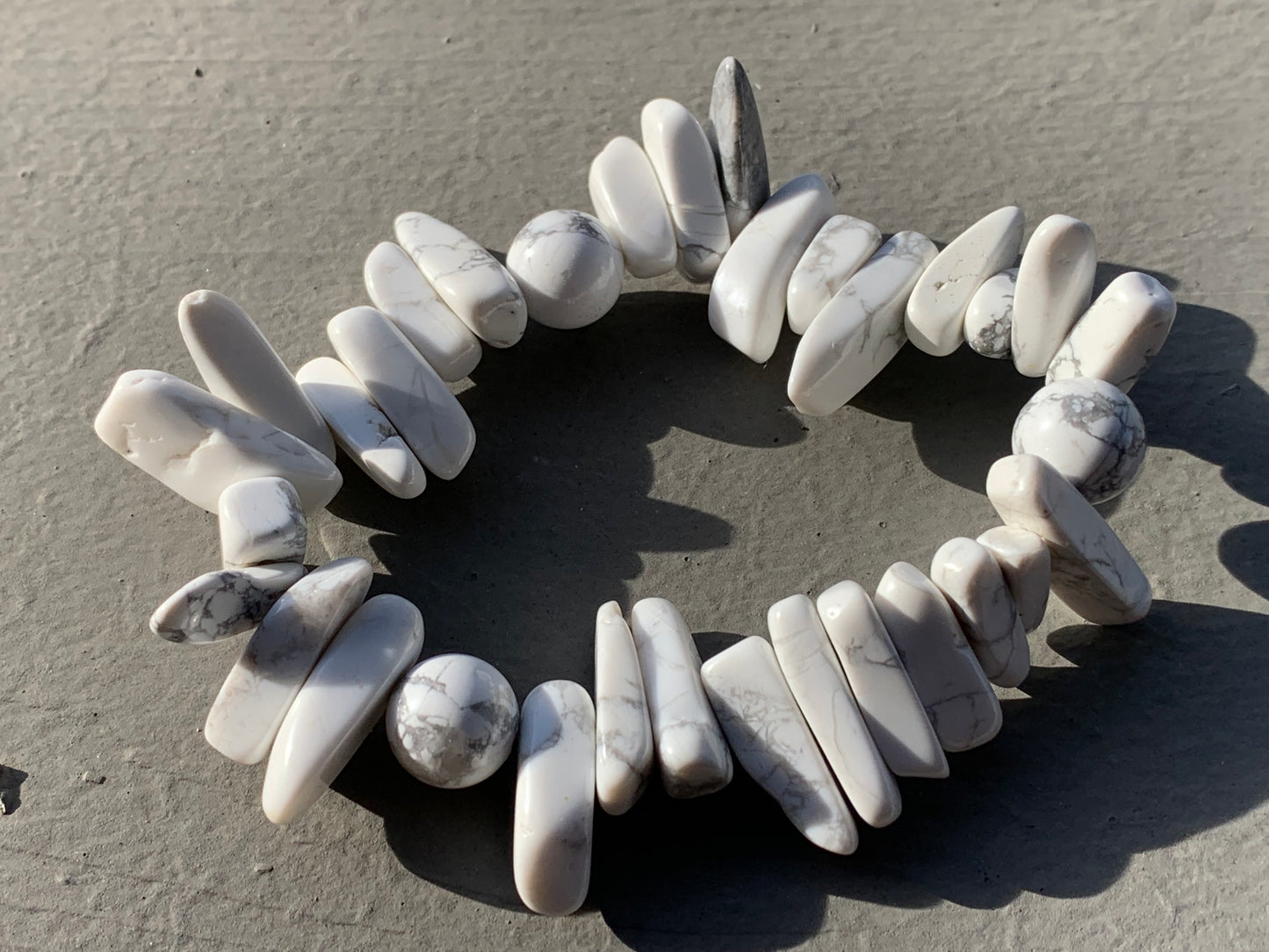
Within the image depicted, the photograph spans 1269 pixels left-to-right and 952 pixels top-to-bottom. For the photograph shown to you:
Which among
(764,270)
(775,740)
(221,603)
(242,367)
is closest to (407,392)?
(242,367)

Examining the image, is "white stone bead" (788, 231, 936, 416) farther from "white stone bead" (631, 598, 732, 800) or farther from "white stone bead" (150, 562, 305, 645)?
"white stone bead" (150, 562, 305, 645)

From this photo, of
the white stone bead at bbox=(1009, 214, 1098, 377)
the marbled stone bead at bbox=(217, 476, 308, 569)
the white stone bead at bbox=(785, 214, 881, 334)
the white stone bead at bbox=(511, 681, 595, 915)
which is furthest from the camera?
the white stone bead at bbox=(785, 214, 881, 334)

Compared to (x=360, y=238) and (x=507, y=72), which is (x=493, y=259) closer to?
(x=360, y=238)

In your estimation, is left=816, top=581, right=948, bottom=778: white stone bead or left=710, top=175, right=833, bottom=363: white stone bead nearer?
left=816, top=581, right=948, bottom=778: white stone bead

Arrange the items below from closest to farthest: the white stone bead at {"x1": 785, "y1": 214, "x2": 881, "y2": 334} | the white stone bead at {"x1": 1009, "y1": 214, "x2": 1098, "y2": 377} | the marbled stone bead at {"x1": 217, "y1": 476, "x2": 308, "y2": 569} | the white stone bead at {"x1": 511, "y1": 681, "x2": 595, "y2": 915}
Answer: the white stone bead at {"x1": 511, "y1": 681, "x2": 595, "y2": 915} < the marbled stone bead at {"x1": 217, "y1": 476, "x2": 308, "y2": 569} < the white stone bead at {"x1": 1009, "y1": 214, "x2": 1098, "y2": 377} < the white stone bead at {"x1": 785, "y1": 214, "x2": 881, "y2": 334}

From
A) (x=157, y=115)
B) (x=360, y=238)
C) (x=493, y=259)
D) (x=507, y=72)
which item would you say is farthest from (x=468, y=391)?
(x=157, y=115)

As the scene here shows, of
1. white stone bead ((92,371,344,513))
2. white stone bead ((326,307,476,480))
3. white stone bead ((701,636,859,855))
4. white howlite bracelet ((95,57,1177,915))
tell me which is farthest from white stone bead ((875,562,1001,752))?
white stone bead ((92,371,344,513))

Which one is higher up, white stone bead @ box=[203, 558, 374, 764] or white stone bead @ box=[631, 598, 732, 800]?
white stone bead @ box=[203, 558, 374, 764]
